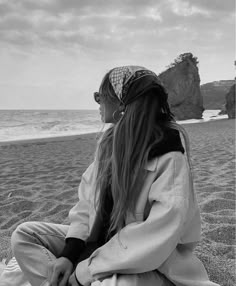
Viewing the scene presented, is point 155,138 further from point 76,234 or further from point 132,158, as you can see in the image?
point 76,234

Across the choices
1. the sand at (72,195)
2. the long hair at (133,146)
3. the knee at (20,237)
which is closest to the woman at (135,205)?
the long hair at (133,146)

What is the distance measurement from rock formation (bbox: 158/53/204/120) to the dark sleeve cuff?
2969cm

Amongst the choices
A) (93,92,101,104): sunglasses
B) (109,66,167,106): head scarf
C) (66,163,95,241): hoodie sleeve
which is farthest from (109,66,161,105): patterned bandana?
(66,163,95,241): hoodie sleeve

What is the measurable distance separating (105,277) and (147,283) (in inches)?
7.1

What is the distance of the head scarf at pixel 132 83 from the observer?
1502 mm

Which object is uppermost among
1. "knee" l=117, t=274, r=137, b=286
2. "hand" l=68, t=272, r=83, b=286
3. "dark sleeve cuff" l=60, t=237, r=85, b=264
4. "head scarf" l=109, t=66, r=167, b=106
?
"head scarf" l=109, t=66, r=167, b=106

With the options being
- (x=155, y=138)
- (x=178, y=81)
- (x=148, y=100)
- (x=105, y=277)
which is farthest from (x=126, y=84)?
(x=178, y=81)

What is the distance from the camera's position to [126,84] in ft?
4.93

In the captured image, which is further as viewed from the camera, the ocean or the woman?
the ocean

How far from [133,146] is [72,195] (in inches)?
118

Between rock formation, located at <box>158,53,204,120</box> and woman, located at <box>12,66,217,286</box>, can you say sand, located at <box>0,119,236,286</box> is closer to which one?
woman, located at <box>12,66,217,286</box>

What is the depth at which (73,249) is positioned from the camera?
5.40ft

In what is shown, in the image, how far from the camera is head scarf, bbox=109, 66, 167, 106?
1502 mm

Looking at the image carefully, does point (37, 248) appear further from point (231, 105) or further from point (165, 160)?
point (231, 105)
